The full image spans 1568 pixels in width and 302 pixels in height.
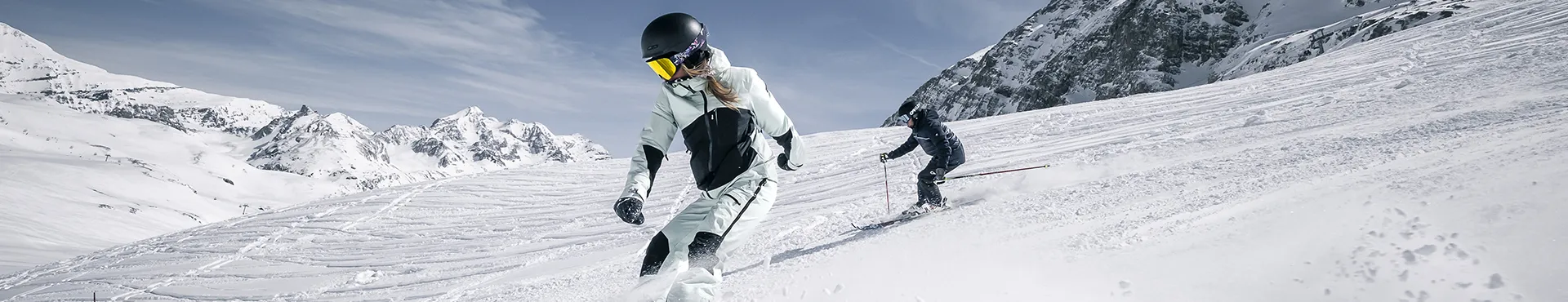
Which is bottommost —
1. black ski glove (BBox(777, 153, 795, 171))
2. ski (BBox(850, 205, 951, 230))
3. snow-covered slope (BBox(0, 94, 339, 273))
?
snow-covered slope (BBox(0, 94, 339, 273))

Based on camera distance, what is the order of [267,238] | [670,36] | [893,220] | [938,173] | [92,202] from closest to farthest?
[670,36] < [893,220] < [938,173] < [267,238] < [92,202]

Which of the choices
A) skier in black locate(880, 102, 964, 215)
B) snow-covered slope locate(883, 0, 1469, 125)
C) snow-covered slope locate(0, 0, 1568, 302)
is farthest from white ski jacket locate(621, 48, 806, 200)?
snow-covered slope locate(883, 0, 1469, 125)

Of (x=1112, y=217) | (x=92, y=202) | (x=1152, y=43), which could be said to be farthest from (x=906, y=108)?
(x=92, y=202)

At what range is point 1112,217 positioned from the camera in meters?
5.40

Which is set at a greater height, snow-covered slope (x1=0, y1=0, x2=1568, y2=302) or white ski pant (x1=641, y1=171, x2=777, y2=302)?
white ski pant (x1=641, y1=171, x2=777, y2=302)

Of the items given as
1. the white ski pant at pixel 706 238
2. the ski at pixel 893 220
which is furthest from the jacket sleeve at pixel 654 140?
the ski at pixel 893 220

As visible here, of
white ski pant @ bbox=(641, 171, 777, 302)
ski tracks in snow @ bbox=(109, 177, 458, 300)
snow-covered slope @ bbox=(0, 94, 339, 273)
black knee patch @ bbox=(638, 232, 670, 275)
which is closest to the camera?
white ski pant @ bbox=(641, 171, 777, 302)

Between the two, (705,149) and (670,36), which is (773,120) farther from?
(670,36)

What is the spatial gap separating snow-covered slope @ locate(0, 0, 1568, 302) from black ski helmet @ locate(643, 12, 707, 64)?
5.71 ft

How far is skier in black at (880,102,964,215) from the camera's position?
7.93 metres

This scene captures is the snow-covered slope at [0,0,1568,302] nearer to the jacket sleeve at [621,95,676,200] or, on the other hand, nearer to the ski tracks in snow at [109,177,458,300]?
the ski tracks in snow at [109,177,458,300]

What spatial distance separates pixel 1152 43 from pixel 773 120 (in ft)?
330

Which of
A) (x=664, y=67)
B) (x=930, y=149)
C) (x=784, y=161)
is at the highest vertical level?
(x=664, y=67)

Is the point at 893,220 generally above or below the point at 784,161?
below
